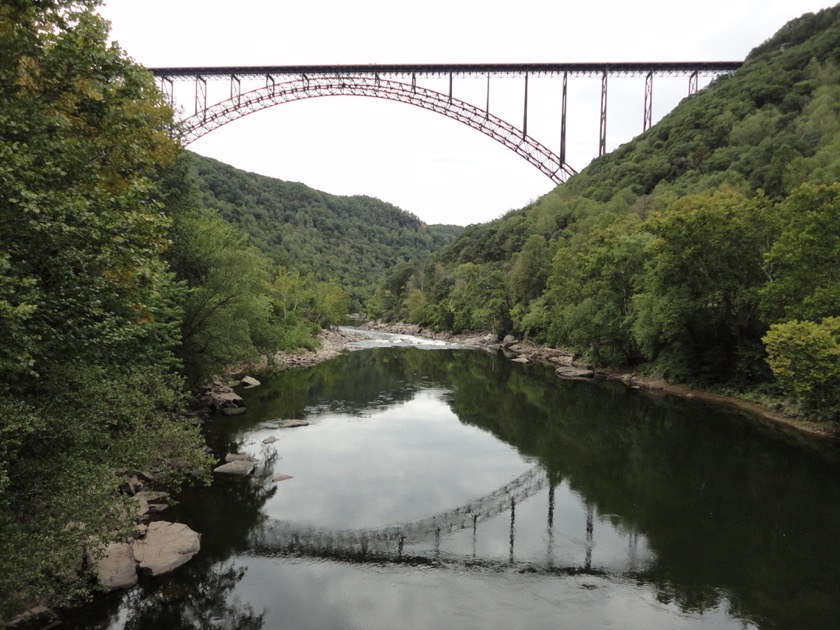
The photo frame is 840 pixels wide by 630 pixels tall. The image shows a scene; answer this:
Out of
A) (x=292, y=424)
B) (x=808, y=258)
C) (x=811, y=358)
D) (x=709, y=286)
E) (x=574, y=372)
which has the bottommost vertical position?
(x=292, y=424)

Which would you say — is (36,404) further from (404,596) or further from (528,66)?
(528,66)

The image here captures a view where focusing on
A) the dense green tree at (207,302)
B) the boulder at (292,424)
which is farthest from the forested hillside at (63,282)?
the boulder at (292,424)

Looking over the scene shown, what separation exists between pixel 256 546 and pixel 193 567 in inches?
46.6

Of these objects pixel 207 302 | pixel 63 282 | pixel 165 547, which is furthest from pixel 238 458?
pixel 63 282

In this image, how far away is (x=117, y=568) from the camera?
25.2ft

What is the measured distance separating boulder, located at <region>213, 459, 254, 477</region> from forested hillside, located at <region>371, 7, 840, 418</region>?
14.8 metres

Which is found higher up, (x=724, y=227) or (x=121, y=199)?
(x=724, y=227)

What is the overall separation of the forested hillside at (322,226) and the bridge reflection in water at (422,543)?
7147 cm

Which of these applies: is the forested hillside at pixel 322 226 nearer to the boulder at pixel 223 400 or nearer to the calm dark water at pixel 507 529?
the boulder at pixel 223 400

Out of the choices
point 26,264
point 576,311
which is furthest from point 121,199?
point 576,311

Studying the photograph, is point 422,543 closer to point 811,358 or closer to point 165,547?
point 165,547

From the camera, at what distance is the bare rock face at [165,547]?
803 centimetres

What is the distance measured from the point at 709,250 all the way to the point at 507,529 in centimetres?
1627

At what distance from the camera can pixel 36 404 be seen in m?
5.93
